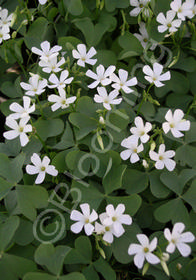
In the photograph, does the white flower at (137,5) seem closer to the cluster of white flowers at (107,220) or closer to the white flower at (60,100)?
the white flower at (60,100)

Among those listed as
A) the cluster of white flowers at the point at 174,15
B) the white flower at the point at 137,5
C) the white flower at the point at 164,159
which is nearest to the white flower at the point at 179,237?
the white flower at the point at 164,159

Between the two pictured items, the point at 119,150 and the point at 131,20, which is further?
the point at 131,20

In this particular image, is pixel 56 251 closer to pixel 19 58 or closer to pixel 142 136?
pixel 142 136

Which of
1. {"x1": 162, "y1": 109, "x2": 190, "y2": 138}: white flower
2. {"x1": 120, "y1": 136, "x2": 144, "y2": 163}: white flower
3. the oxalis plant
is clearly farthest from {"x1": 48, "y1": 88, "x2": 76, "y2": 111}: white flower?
{"x1": 162, "y1": 109, "x2": 190, "y2": 138}: white flower

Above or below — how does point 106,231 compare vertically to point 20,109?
below

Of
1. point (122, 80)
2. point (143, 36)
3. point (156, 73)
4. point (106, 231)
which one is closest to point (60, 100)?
point (122, 80)

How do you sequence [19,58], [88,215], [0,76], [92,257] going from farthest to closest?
[0,76] → [19,58] → [92,257] → [88,215]

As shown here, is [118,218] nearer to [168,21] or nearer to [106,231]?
[106,231]

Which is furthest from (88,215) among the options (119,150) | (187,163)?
(187,163)
